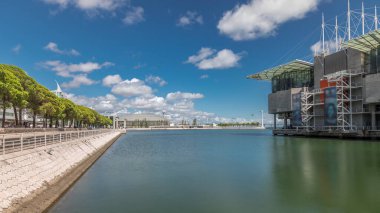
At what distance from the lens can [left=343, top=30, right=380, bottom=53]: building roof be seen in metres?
73.7

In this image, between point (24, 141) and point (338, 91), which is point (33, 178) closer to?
point (24, 141)

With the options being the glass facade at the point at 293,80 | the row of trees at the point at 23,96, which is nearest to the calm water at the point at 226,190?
the row of trees at the point at 23,96

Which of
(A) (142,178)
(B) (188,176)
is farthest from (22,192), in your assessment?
(B) (188,176)

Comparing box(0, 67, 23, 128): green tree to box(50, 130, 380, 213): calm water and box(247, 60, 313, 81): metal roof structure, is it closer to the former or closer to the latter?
box(50, 130, 380, 213): calm water

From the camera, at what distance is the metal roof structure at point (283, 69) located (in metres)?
106

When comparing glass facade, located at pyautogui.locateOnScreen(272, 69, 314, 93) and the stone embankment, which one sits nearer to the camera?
the stone embankment

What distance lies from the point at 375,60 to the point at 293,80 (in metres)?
37.2

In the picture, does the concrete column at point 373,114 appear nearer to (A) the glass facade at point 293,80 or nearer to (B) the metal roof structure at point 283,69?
(A) the glass facade at point 293,80

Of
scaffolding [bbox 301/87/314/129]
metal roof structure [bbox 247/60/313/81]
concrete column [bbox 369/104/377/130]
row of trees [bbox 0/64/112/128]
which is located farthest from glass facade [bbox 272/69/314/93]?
row of trees [bbox 0/64/112/128]

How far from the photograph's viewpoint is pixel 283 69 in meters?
115

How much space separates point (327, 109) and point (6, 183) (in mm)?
91707

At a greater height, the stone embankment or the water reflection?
the stone embankment

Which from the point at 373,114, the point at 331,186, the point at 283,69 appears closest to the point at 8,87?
the point at 331,186

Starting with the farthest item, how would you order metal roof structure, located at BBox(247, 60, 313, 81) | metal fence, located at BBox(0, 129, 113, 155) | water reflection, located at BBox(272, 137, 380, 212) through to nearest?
1. metal roof structure, located at BBox(247, 60, 313, 81)
2. water reflection, located at BBox(272, 137, 380, 212)
3. metal fence, located at BBox(0, 129, 113, 155)
